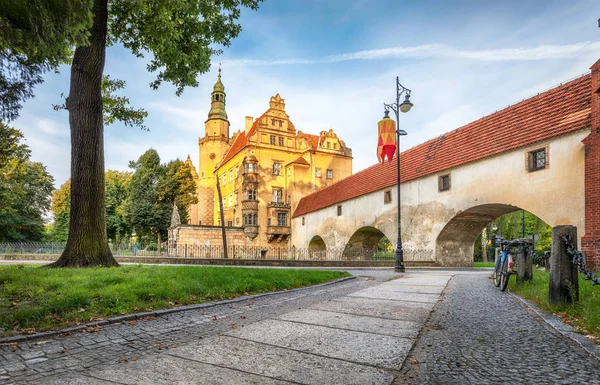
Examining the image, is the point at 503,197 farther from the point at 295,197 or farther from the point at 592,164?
the point at 295,197

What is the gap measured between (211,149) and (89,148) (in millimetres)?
45802

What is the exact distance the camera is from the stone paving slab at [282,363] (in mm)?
2762

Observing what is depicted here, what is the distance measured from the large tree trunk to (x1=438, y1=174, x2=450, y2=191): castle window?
1765cm

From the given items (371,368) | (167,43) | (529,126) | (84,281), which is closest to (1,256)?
(167,43)

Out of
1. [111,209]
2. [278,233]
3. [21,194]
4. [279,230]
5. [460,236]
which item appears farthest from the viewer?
[111,209]

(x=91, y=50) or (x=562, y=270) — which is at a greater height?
(x=91, y=50)

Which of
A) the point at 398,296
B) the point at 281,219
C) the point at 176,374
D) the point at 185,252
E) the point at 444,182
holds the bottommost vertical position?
the point at 185,252

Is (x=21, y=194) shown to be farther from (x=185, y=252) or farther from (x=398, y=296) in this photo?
(x=398, y=296)

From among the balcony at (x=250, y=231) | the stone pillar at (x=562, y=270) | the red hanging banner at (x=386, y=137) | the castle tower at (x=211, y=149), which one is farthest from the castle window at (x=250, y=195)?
the stone pillar at (x=562, y=270)

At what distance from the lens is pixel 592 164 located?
41.9ft

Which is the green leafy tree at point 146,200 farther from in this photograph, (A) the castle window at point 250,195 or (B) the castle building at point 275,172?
(A) the castle window at point 250,195

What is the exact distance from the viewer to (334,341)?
3801 mm

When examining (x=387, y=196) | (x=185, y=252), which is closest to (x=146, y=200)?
(x=185, y=252)

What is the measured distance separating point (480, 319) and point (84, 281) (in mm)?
6558
